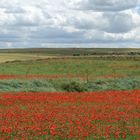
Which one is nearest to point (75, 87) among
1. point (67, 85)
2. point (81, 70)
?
point (67, 85)

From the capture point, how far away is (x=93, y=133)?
611 inches

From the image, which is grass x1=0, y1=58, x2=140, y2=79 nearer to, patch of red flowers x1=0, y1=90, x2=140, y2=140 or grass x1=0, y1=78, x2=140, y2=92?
grass x1=0, y1=78, x2=140, y2=92

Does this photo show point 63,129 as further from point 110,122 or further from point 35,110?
point 35,110

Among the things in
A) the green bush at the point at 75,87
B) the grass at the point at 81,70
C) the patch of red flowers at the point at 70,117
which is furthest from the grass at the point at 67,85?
the grass at the point at 81,70

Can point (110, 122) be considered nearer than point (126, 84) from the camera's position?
Yes

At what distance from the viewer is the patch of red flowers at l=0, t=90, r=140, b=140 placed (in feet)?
50.5

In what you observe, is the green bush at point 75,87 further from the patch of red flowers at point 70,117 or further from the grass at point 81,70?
the grass at point 81,70

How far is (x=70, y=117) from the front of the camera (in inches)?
752

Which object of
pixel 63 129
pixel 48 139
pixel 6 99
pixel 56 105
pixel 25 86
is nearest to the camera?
pixel 48 139

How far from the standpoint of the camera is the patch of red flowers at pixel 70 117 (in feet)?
50.5

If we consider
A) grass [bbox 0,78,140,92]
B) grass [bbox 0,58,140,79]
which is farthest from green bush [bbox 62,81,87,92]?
grass [bbox 0,58,140,79]

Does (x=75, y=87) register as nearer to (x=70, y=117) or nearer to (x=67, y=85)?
(x=67, y=85)

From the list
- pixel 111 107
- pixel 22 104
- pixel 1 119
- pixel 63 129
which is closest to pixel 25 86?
pixel 22 104

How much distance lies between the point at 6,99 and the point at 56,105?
3756 mm
